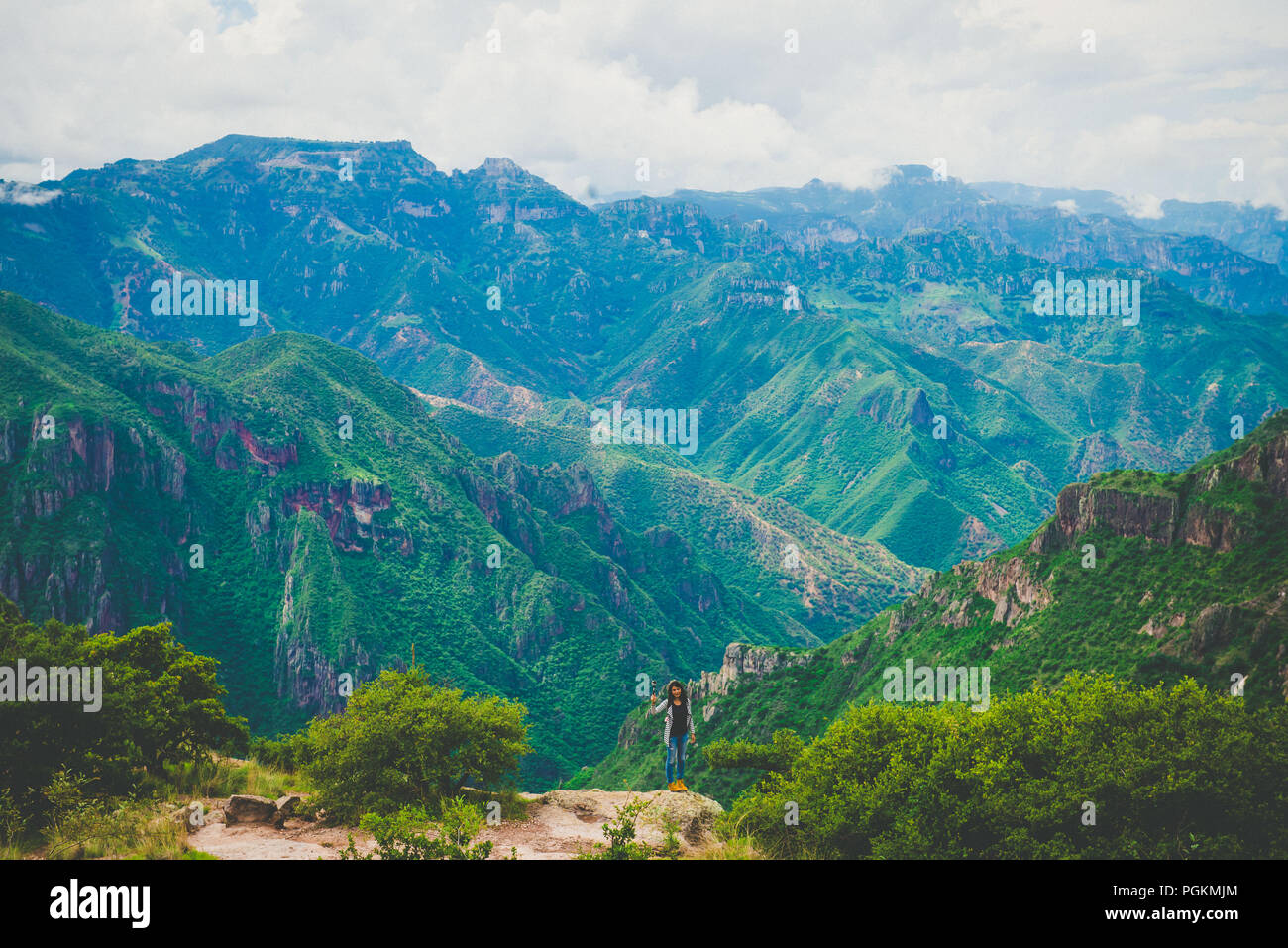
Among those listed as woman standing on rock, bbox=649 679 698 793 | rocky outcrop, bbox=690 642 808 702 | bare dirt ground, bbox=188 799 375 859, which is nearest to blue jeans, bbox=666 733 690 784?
woman standing on rock, bbox=649 679 698 793

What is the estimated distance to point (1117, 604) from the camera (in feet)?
330

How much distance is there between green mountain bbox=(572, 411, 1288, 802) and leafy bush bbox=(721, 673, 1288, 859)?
137 feet

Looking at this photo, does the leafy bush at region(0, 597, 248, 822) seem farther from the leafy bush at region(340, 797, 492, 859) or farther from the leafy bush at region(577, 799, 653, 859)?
the leafy bush at region(577, 799, 653, 859)

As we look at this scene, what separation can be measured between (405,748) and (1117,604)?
86.1 meters

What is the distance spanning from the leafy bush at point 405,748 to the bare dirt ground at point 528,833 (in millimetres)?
1801

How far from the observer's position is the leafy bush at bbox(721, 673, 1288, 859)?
1478 inches

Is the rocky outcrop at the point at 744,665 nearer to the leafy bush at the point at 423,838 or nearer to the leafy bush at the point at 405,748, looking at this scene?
the leafy bush at the point at 405,748

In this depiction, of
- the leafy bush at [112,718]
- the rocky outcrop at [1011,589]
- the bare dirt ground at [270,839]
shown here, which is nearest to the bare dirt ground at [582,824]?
the bare dirt ground at [270,839]

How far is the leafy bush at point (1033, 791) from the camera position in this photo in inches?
1478

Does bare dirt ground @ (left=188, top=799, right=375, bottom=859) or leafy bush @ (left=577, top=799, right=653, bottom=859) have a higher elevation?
leafy bush @ (left=577, top=799, right=653, bottom=859)

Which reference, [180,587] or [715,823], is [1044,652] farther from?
[180,587]

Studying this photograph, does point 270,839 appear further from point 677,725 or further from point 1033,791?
point 1033,791

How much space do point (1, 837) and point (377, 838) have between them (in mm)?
14471

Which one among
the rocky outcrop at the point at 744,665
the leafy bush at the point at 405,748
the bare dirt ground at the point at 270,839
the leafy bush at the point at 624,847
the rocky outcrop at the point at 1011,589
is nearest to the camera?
the leafy bush at the point at 624,847
